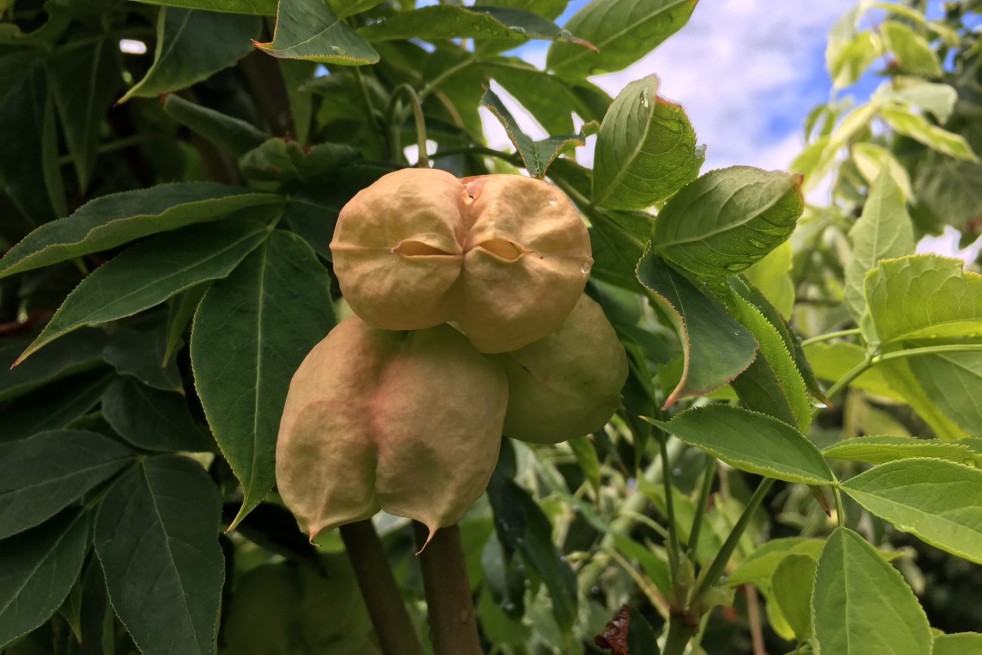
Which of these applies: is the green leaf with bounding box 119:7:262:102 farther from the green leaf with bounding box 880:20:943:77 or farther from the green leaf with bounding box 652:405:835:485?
the green leaf with bounding box 880:20:943:77

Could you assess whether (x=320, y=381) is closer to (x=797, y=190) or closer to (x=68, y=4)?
(x=797, y=190)

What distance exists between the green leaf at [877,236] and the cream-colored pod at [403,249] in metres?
0.35

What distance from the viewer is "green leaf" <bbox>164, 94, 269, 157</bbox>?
0.48 m

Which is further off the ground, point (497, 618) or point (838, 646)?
point (838, 646)

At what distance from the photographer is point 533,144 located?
1.22ft

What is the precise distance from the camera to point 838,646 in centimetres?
32

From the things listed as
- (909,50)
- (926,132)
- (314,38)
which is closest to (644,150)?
(314,38)

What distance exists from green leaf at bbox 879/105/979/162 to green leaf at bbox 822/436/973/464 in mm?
1049

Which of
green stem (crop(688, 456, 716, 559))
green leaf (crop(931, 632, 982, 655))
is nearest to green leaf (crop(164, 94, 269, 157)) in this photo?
green stem (crop(688, 456, 716, 559))

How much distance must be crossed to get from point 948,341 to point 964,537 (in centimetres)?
19

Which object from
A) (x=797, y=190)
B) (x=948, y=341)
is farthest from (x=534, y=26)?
(x=948, y=341)

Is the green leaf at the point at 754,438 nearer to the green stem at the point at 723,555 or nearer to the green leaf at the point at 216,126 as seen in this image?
the green stem at the point at 723,555

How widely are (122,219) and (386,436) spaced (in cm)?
18

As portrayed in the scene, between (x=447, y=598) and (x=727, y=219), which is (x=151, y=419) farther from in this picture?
(x=727, y=219)
